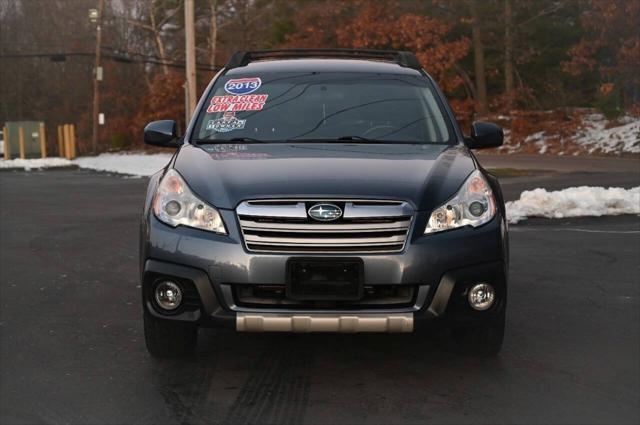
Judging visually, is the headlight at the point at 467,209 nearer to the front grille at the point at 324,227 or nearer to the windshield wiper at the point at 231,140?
the front grille at the point at 324,227

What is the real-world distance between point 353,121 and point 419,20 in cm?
3259

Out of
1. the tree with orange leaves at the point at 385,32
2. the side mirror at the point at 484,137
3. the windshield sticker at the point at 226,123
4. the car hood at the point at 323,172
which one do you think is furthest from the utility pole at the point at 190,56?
the car hood at the point at 323,172

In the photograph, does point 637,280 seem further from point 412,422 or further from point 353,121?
point 412,422

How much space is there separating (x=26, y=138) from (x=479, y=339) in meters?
37.3

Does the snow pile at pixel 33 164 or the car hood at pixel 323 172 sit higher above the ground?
the car hood at pixel 323 172

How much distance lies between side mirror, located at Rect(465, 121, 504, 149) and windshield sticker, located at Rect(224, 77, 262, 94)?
143cm

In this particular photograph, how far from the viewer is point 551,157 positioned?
29.8m

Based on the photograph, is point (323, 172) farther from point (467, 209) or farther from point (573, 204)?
point (573, 204)

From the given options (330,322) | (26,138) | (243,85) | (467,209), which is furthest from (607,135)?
(330,322)

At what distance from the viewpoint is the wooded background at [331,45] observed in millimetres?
34156

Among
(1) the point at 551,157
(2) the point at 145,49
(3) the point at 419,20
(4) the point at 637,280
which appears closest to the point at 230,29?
(2) the point at 145,49

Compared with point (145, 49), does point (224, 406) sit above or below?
below

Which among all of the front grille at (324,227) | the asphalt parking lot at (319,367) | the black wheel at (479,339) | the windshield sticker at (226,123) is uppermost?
the windshield sticker at (226,123)

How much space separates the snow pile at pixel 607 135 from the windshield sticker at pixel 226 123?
1004 inches
